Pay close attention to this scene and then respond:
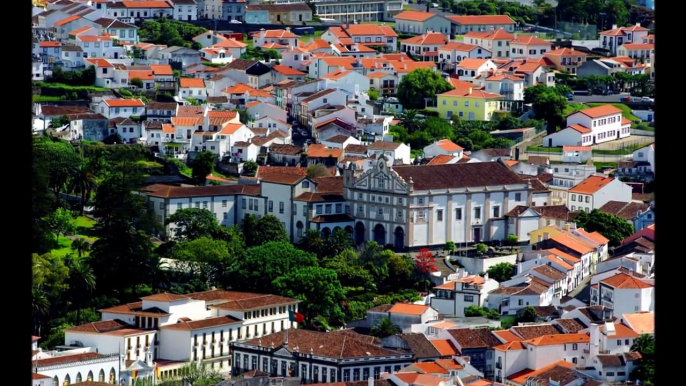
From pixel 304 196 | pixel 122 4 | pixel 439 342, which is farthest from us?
pixel 122 4

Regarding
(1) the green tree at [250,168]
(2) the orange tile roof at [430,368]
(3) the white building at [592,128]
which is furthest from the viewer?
(3) the white building at [592,128]

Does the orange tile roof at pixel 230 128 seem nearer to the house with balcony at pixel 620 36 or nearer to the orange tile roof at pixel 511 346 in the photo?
the orange tile roof at pixel 511 346

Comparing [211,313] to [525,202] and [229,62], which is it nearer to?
[525,202]

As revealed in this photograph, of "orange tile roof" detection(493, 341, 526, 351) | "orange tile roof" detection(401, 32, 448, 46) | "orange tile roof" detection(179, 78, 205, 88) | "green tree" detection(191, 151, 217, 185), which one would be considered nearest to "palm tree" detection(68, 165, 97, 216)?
"green tree" detection(191, 151, 217, 185)

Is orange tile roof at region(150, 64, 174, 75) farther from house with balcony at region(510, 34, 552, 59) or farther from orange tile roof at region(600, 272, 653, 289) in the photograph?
orange tile roof at region(600, 272, 653, 289)

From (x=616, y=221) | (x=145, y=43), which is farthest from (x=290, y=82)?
(x=616, y=221)

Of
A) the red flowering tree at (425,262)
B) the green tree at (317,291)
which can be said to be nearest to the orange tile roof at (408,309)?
the green tree at (317,291)

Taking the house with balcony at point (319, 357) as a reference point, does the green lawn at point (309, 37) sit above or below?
above

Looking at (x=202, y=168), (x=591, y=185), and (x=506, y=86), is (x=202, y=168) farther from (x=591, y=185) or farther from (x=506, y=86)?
(x=506, y=86)
